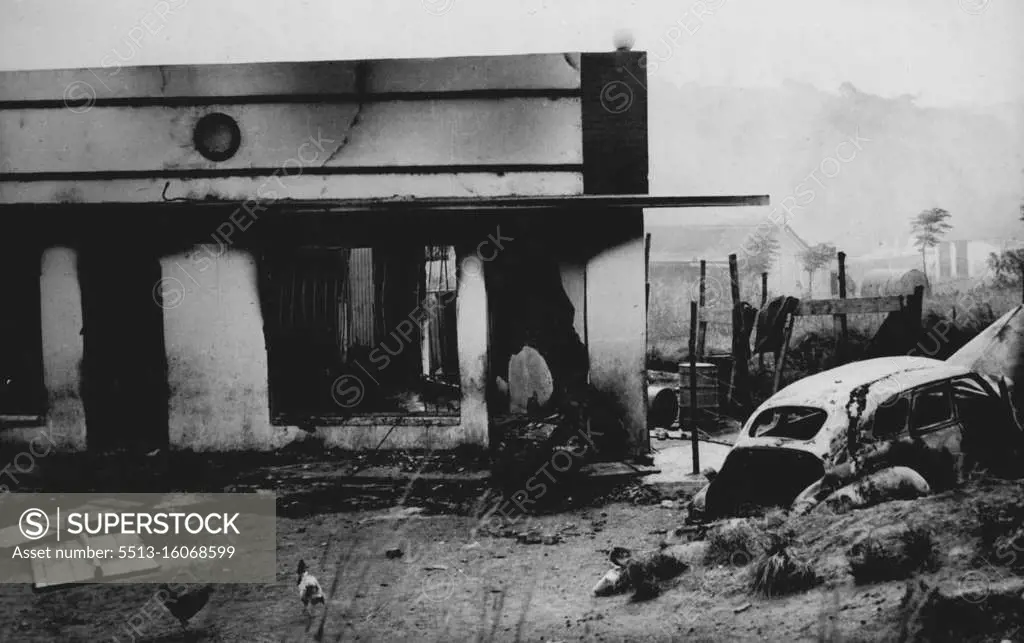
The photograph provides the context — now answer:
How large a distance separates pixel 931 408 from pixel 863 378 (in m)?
0.64

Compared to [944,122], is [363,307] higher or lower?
lower

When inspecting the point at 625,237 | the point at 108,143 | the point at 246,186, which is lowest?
the point at 625,237

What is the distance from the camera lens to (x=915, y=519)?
490 cm

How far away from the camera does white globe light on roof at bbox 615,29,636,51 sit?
9000 millimetres

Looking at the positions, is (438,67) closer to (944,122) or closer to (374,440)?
(374,440)

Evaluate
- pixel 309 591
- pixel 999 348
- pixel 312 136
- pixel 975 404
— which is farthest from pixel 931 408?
pixel 312 136

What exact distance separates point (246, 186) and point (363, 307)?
227cm

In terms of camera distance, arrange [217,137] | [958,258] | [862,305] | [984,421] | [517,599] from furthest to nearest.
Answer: [958,258]
[217,137]
[862,305]
[984,421]
[517,599]

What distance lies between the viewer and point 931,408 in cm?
629

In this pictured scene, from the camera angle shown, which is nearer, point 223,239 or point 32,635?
point 32,635

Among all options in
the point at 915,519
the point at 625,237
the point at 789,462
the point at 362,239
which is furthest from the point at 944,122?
the point at 362,239

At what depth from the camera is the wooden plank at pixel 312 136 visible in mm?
9250

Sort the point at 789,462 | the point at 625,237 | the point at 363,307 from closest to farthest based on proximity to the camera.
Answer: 1. the point at 789,462
2. the point at 625,237
3. the point at 363,307

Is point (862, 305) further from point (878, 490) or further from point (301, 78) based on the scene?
point (301, 78)
